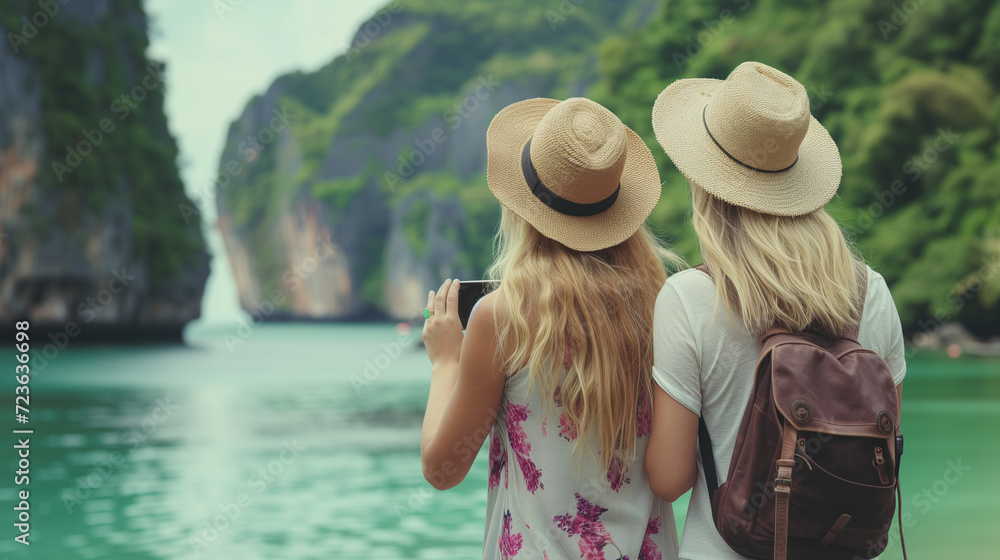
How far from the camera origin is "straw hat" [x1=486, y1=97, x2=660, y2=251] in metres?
1.81

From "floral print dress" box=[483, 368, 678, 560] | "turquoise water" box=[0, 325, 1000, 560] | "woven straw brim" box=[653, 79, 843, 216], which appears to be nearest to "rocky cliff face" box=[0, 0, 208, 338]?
"turquoise water" box=[0, 325, 1000, 560]

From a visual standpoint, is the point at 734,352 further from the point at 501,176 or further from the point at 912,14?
the point at 912,14

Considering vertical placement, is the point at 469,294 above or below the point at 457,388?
above

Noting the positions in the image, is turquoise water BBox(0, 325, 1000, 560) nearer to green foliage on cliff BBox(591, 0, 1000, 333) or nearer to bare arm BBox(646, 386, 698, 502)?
bare arm BBox(646, 386, 698, 502)

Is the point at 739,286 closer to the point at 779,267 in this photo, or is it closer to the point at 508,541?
the point at 779,267

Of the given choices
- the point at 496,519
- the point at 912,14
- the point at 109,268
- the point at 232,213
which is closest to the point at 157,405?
the point at 496,519

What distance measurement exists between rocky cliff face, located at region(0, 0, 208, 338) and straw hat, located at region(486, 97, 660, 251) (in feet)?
85.6

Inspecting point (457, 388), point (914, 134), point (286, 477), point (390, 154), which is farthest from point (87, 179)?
point (390, 154)

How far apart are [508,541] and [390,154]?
74242 millimetres

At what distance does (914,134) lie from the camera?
22969 millimetres

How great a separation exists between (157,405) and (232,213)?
7430cm

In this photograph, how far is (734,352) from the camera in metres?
1.66

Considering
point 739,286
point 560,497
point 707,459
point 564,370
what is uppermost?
point 739,286

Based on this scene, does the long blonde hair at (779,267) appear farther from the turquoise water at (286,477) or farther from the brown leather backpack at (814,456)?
the turquoise water at (286,477)
